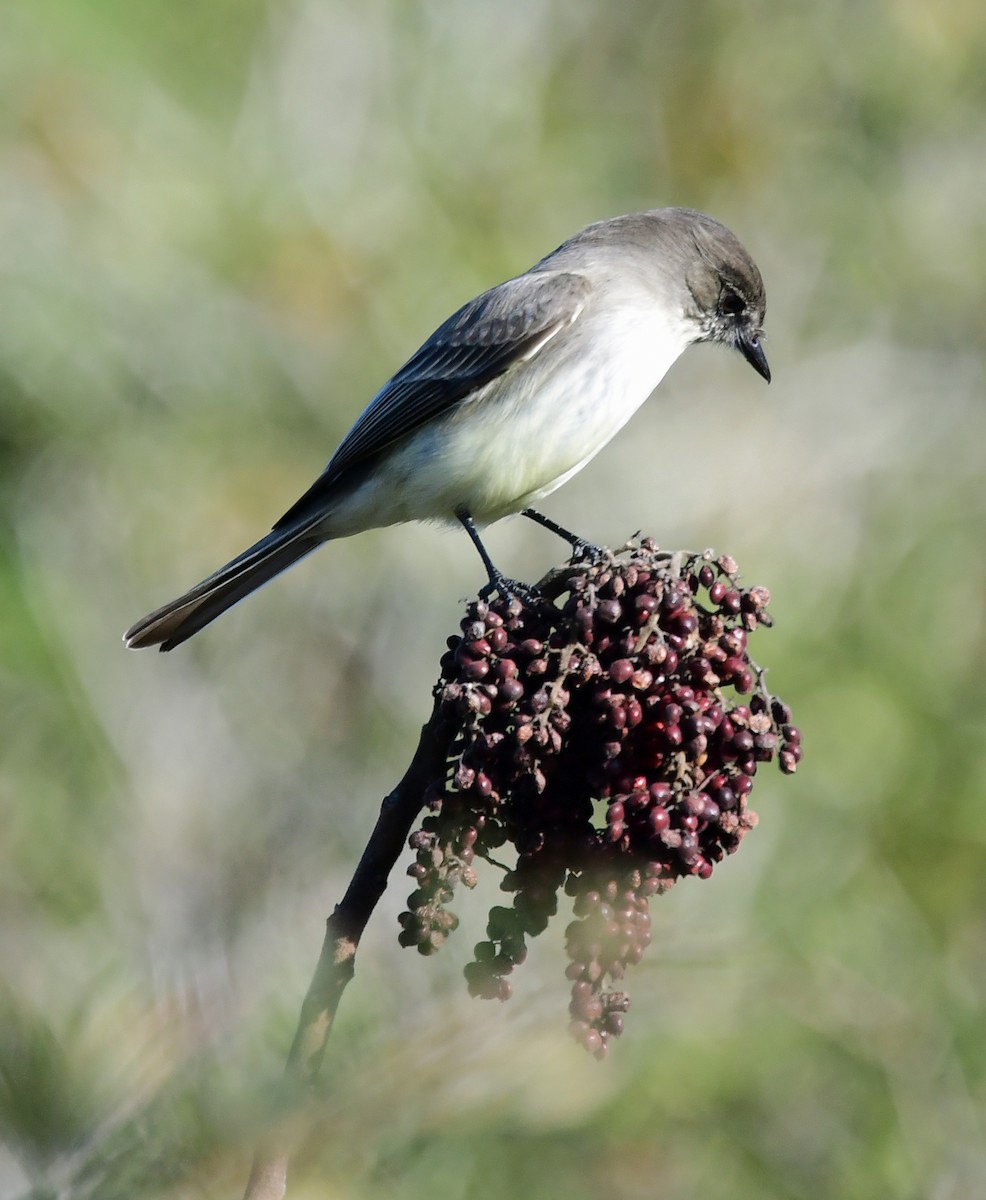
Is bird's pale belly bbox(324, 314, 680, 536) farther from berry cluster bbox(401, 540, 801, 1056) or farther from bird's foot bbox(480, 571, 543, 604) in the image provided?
berry cluster bbox(401, 540, 801, 1056)

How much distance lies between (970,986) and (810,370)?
386 cm

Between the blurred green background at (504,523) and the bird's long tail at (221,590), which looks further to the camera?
the blurred green background at (504,523)

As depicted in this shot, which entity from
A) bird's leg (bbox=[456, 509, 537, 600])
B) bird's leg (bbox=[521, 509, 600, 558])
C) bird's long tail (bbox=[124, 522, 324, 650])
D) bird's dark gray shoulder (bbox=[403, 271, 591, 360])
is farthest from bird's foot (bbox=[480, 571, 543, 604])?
bird's dark gray shoulder (bbox=[403, 271, 591, 360])

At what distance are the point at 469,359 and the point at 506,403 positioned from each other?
0.78 feet

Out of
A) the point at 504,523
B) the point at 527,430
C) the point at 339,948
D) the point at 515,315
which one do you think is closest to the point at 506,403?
the point at 527,430

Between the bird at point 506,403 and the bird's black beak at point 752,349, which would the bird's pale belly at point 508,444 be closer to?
the bird at point 506,403

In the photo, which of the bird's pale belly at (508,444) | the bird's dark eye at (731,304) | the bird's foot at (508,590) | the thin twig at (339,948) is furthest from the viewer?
the bird's dark eye at (731,304)

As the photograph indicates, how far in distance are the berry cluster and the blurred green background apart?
1.42 meters

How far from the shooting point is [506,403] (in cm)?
408

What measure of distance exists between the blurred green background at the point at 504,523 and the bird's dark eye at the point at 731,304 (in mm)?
1870

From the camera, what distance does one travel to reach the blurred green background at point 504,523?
5137mm

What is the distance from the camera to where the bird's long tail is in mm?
3721

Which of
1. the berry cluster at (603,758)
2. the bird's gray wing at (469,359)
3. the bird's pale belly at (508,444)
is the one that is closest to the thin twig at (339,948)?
the berry cluster at (603,758)

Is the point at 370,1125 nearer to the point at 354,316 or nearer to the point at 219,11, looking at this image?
the point at 354,316
